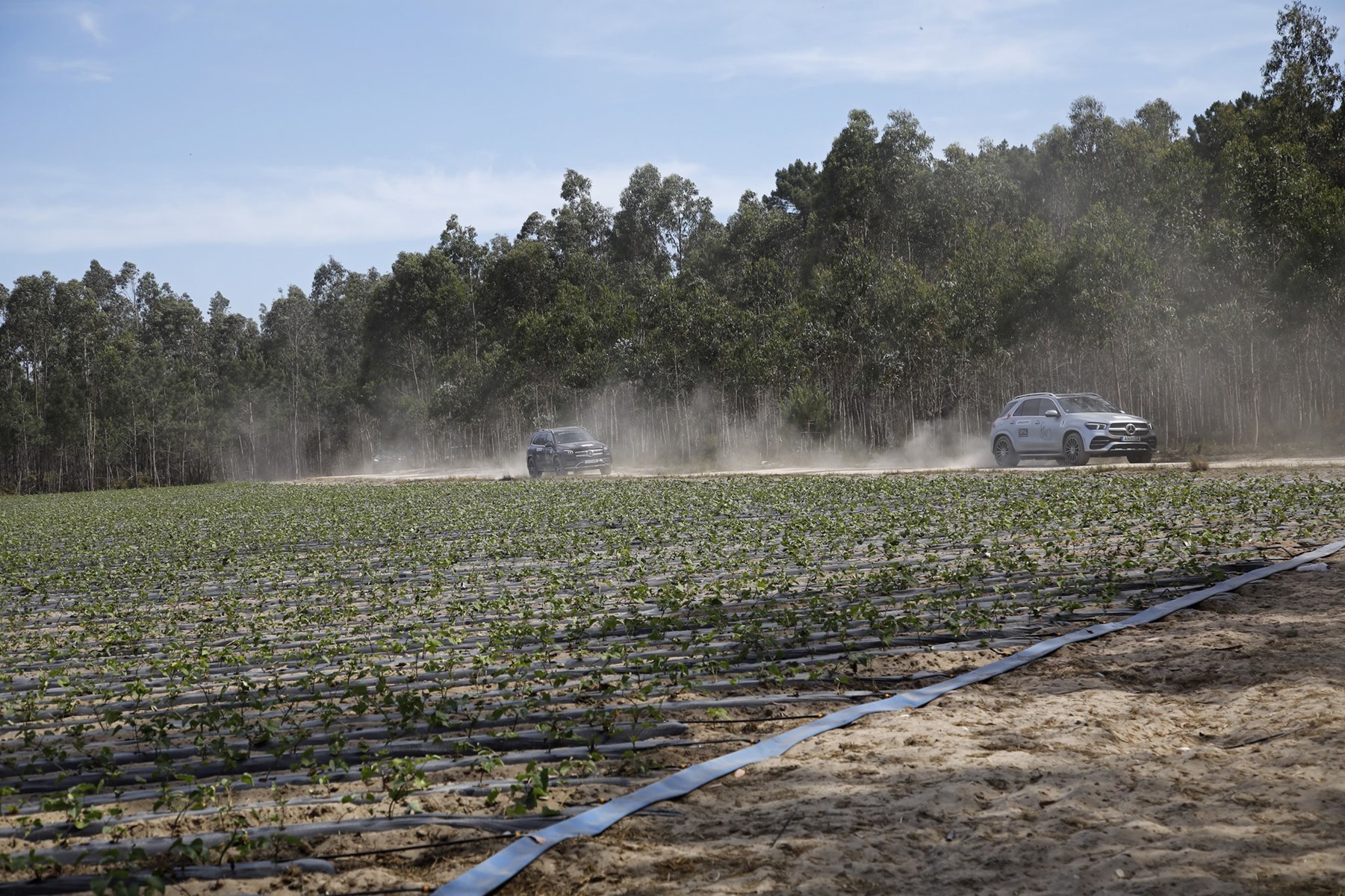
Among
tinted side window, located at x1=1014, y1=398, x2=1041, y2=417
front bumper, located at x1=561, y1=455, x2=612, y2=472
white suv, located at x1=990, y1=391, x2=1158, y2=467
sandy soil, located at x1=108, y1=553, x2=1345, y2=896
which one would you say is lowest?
sandy soil, located at x1=108, y1=553, x2=1345, y2=896

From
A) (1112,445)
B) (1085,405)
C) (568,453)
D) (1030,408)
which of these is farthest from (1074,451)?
(568,453)

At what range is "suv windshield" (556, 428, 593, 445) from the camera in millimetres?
39625

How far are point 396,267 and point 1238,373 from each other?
6199 cm

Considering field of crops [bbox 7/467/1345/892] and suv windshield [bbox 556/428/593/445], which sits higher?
suv windshield [bbox 556/428/593/445]

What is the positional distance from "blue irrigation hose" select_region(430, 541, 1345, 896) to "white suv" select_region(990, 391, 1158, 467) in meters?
17.8

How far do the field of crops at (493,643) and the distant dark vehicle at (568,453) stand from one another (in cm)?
2138

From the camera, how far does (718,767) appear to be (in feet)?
15.7

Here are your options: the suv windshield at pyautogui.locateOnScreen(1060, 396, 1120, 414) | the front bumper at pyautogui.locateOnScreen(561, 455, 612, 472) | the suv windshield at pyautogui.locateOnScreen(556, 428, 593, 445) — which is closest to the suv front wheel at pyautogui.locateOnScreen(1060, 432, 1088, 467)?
the suv windshield at pyautogui.locateOnScreen(1060, 396, 1120, 414)

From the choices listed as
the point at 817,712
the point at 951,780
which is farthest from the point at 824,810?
the point at 817,712

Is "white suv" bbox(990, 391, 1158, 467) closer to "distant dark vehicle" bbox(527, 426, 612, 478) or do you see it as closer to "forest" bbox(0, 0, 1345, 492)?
"forest" bbox(0, 0, 1345, 492)

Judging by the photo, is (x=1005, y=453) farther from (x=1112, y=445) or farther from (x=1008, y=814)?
(x=1008, y=814)

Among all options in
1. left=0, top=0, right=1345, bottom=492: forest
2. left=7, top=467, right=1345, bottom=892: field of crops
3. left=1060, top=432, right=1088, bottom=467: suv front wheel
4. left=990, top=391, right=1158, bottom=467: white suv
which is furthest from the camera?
left=0, top=0, right=1345, bottom=492: forest

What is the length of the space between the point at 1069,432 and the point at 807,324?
24.6 meters

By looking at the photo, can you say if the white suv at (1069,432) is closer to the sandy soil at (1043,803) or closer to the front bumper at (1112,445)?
the front bumper at (1112,445)
